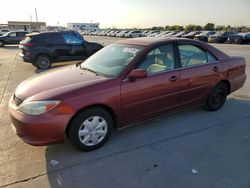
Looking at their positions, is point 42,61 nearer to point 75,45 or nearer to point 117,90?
point 75,45

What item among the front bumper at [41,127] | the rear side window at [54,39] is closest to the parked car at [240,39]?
the rear side window at [54,39]

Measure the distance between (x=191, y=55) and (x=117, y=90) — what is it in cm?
180

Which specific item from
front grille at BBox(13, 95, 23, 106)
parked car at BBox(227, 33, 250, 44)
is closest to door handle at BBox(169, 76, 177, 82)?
front grille at BBox(13, 95, 23, 106)

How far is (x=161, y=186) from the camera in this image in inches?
110

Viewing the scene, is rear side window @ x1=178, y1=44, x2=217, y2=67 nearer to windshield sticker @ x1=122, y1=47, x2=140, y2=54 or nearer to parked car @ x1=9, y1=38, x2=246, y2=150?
parked car @ x1=9, y1=38, x2=246, y2=150

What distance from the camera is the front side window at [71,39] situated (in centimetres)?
1157

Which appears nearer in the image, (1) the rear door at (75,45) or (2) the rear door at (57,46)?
(2) the rear door at (57,46)

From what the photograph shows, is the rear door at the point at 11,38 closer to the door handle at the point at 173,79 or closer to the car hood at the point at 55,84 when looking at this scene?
the car hood at the point at 55,84

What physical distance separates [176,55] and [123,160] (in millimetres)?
2062

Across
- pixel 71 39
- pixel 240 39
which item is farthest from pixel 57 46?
pixel 240 39

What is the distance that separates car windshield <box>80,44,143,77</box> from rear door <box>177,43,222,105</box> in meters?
0.92

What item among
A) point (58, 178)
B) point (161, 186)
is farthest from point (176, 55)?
point (58, 178)

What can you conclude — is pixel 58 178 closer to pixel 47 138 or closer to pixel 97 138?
pixel 47 138

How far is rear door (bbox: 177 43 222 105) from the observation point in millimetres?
4336
